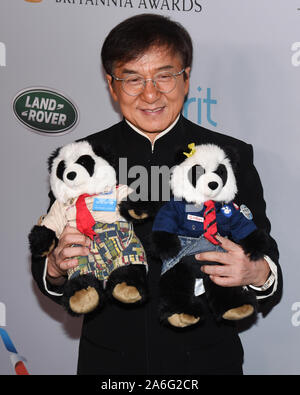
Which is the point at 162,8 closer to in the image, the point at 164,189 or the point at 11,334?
the point at 164,189

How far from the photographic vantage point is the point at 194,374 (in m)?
1.45

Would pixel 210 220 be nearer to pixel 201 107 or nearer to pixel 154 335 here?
pixel 154 335

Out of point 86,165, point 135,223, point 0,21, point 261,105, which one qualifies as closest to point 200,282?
point 135,223

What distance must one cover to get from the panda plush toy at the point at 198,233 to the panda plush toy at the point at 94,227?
0.27 ft

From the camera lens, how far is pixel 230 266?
134cm

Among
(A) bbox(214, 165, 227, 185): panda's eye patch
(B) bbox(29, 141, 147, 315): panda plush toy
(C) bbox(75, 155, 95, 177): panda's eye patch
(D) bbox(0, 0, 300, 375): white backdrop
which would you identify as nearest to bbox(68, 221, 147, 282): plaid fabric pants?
(B) bbox(29, 141, 147, 315): panda plush toy

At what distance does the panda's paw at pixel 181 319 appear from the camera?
1.30 meters

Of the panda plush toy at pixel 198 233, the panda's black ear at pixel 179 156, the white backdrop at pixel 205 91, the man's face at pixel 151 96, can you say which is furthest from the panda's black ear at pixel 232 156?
the white backdrop at pixel 205 91

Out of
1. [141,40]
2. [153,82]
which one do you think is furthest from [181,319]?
[141,40]

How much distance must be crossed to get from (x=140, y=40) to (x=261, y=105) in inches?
25.6

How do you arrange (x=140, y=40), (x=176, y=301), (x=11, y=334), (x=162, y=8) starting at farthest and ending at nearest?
1. (x=11, y=334)
2. (x=162, y=8)
3. (x=140, y=40)
4. (x=176, y=301)

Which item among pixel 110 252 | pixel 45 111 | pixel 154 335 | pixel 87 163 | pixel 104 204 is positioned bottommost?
pixel 154 335

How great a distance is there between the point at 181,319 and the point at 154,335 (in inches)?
6.7

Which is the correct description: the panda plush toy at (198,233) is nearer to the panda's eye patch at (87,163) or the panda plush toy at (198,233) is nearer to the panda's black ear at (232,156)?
the panda's black ear at (232,156)
